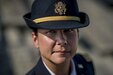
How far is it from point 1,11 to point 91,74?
3950 millimetres

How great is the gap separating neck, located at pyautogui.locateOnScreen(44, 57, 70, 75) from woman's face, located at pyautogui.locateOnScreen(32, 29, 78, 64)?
0.15 ft

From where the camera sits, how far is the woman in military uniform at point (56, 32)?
2387mm

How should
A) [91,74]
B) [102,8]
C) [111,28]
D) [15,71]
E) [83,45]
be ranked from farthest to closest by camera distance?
[102,8]
[111,28]
[83,45]
[15,71]
[91,74]

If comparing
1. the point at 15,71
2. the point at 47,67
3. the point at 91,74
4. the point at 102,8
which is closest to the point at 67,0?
the point at 47,67

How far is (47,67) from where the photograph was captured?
8.34ft

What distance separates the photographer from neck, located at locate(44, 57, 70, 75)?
2.47m

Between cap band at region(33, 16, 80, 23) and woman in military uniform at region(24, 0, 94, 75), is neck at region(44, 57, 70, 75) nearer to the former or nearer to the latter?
woman in military uniform at region(24, 0, 94, 75)

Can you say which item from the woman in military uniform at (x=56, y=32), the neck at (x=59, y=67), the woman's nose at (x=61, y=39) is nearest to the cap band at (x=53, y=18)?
the woman in military uniform at (x=56, y=32)

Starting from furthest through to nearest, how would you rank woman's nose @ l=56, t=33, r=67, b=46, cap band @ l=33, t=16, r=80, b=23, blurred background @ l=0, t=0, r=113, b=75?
1. blurred background @ l=0, t=0, r=113, b=75
2. cap band @ l=33, t=16, r=80, b=23
3. woman's nose @ l=56, t=33, r=67, b=46

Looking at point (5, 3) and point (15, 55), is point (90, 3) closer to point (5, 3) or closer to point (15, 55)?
point (5, 3)

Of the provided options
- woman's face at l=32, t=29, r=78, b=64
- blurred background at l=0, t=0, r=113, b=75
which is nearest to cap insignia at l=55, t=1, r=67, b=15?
woman's face at l=32, t=29, r=78, b=64

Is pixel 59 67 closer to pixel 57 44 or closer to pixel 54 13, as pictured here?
pixel 57 44

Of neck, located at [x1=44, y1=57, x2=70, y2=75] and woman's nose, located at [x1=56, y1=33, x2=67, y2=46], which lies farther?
neck, located at [x1=44, y1=57, x2=70, y2=75]

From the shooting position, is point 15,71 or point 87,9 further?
point 87,9
